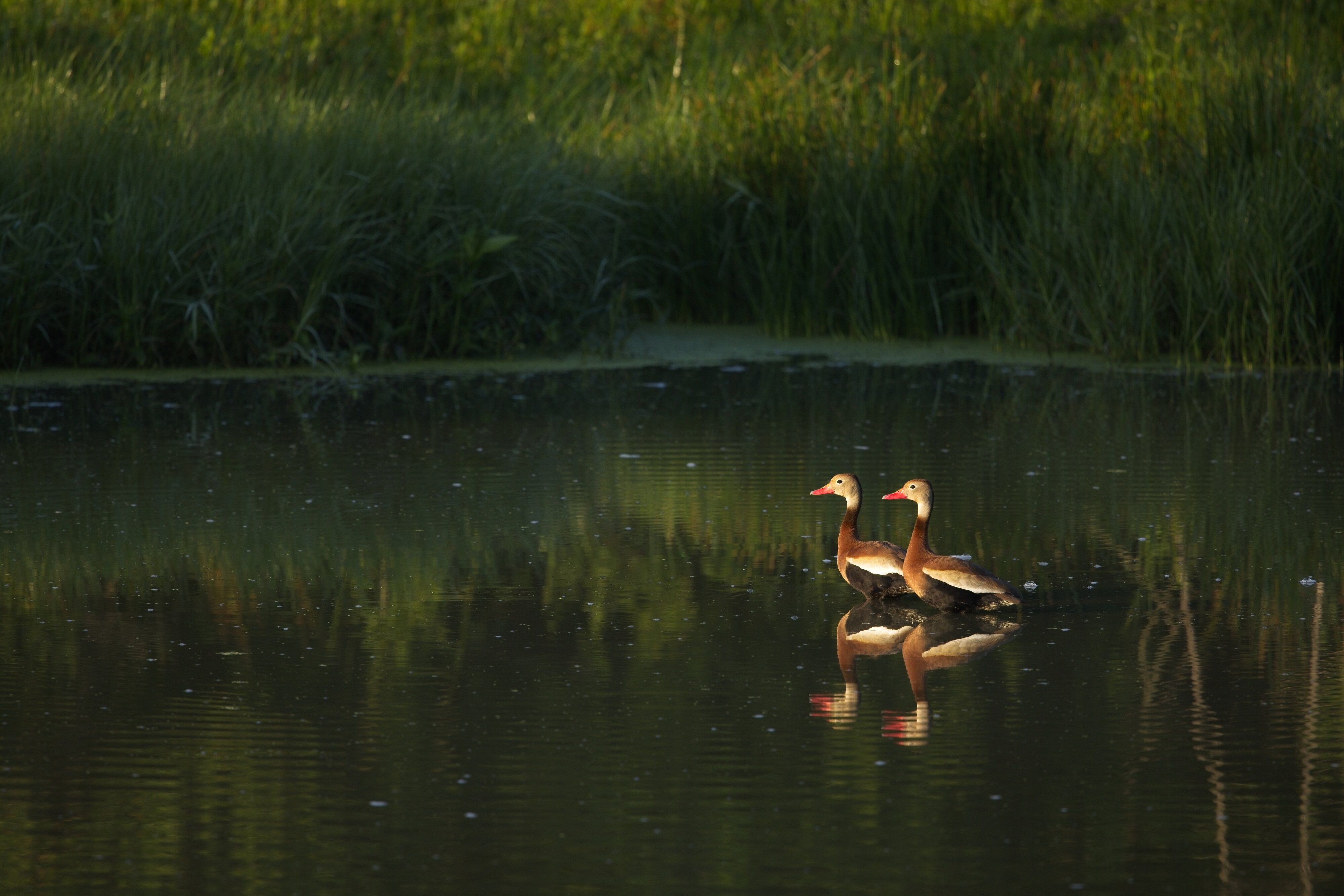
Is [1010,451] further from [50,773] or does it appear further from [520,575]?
[50,773]

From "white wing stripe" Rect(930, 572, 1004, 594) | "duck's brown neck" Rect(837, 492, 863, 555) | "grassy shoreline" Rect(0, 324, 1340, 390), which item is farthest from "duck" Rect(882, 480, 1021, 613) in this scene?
"grassy shoreline" Rect(0, 324, 1340, 390)

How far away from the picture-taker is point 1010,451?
9523 millimetres

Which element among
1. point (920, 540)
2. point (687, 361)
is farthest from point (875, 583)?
point (687, 361)

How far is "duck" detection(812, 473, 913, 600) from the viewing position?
6316 mm

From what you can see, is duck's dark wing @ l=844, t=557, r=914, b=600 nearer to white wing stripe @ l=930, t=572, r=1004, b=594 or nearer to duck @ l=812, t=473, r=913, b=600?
duck @ l=812, t=473, r=913, b=600

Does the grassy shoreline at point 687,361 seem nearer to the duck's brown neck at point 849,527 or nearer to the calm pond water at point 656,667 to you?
the calm pond water at point 656,667

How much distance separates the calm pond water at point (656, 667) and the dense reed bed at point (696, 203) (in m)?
2.26

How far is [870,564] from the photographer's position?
20.9 ft

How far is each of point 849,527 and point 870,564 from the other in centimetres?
22

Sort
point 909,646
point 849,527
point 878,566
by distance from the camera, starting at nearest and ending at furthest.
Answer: point 909,646 → point 878,566 → point 849,527

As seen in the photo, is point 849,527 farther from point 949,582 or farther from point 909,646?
point 909,646

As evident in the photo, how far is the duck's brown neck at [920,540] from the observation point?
20.3 feet

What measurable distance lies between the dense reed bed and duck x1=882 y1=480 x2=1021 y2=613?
6.48 m

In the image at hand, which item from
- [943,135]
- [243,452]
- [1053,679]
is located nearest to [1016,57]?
[943,135]
